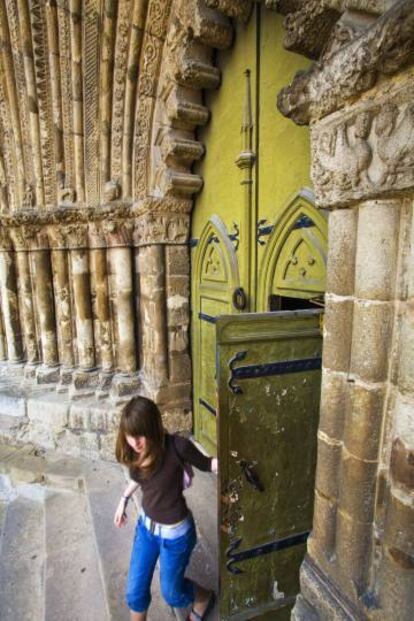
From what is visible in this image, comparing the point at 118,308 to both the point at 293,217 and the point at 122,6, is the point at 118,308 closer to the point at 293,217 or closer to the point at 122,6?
the point at 293,217

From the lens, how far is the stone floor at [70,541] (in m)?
1.91

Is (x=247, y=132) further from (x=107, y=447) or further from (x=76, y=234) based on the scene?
(x=107, y=447)

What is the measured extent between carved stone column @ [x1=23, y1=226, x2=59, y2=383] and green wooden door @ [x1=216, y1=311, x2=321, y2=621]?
300 centimetres

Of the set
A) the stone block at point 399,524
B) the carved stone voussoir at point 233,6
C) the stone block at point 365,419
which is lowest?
the stone block at point 399,524

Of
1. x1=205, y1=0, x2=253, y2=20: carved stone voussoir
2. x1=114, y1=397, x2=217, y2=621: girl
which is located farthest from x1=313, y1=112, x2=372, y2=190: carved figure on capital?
x1=205, y1=0, x2=253, y2=20: carved stone voussoir

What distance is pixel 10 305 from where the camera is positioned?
3.95m


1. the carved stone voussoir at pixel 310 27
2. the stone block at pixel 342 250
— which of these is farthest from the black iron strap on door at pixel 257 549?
the carved stone voussoir at pixel 310 27

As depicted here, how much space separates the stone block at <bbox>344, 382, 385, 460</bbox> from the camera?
3.32 ft

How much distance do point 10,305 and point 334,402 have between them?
4.14 m

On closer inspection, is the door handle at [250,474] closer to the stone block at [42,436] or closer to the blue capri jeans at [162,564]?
the blue capri jeans at [162,564]

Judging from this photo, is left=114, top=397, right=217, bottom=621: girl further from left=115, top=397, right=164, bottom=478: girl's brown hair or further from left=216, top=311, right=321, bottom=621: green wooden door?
left=216, top=311, right=321, bottom=621: green wooden door

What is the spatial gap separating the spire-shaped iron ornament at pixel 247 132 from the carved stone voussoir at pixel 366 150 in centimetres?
100

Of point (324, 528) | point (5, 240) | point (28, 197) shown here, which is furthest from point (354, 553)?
point (5, 240)

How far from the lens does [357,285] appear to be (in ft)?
3.35
